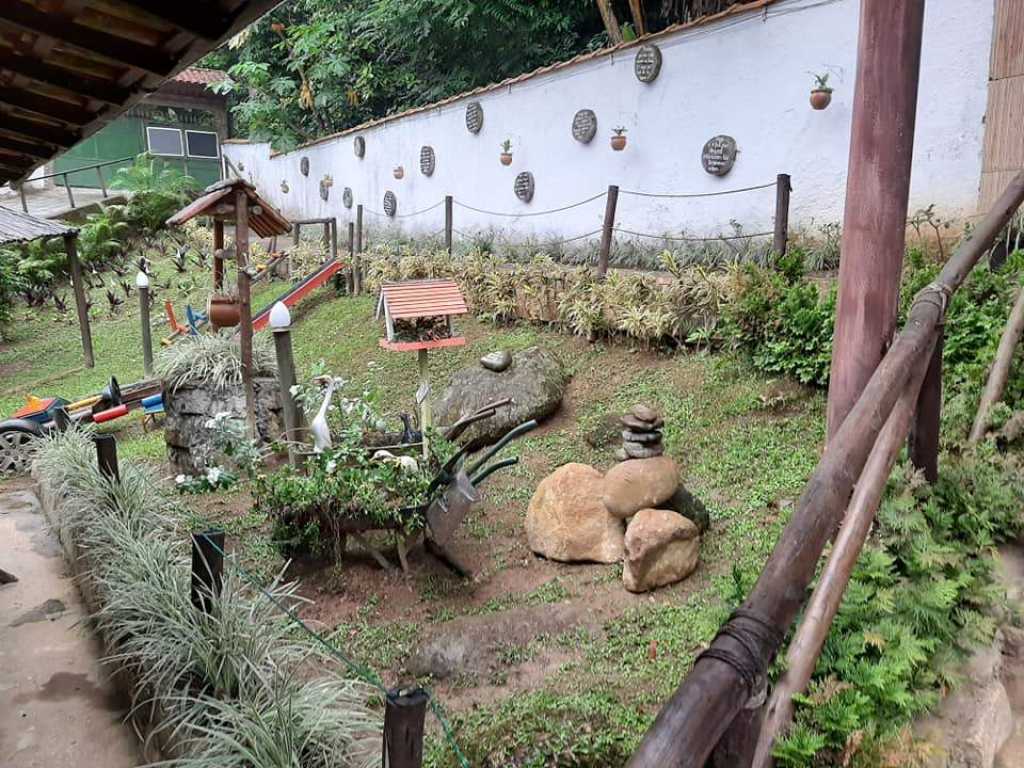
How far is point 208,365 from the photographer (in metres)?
6.79

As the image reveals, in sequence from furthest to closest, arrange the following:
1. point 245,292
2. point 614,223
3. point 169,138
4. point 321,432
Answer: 1. point 169,138
2. point 614,223
3. point 245,292
4. point 321,432

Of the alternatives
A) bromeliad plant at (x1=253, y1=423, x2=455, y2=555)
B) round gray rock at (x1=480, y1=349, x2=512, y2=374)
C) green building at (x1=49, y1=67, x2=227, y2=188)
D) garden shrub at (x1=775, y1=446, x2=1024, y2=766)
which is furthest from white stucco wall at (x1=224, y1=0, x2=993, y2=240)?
green building at (x1=49, y1=67, x2=227, y2=188)

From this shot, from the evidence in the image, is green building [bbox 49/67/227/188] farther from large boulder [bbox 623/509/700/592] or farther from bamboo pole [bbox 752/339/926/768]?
bamboo pole [bbox 752/339/926/768]

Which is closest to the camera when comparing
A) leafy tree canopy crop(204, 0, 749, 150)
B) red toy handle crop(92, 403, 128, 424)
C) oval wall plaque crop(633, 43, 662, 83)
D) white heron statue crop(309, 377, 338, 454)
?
white heron statue crop(309, 377, 338, 454)

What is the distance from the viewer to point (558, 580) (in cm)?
429

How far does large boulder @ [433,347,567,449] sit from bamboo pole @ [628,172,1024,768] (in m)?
4.00

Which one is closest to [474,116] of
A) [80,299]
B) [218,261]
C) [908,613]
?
→ [218,261]

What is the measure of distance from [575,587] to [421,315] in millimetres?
2305

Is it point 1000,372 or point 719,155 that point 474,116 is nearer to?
point 719,155

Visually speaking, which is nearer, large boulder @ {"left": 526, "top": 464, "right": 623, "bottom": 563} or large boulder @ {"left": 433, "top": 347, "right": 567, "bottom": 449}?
large boulder @ {"left": 526, "top": 464, "right": 623, "bottom": 563}

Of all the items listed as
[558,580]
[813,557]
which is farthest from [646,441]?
[813,557]

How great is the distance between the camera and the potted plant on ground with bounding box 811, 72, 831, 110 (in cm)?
691

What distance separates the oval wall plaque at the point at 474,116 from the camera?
1139 cm

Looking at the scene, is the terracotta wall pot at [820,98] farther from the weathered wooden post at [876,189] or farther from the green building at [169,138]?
the green building at [169,138]
